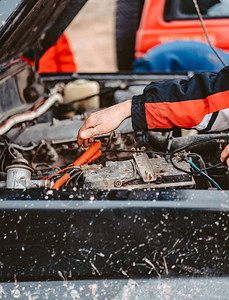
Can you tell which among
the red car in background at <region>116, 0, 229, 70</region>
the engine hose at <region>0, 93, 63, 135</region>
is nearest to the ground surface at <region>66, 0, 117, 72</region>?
the red car in background at <region>116, 0, 229, 70</region>

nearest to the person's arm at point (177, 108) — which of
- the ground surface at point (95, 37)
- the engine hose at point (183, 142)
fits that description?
the engine hose at point (183, 142)

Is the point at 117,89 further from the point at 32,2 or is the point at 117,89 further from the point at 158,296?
the point at 158,296

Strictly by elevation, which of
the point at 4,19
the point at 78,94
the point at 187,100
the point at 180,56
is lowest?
the point at 180,56

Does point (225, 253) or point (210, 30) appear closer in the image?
point (225, 253)

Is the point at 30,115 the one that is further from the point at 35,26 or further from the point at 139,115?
the point at 139,115

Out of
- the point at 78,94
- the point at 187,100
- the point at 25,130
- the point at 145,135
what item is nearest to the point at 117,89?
the point at 78,94

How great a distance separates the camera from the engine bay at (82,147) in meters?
1.31

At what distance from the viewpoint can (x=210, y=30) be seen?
402cm

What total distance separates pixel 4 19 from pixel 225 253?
→ 121 cm

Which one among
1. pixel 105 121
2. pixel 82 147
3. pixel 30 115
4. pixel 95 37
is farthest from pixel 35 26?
pixel 95 37

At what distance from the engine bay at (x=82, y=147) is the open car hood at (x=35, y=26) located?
14cm

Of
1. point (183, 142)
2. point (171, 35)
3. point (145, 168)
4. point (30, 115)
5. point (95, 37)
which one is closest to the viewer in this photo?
point (145, 168)

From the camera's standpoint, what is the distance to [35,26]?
6.61ft

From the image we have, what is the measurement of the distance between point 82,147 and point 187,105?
708mm
